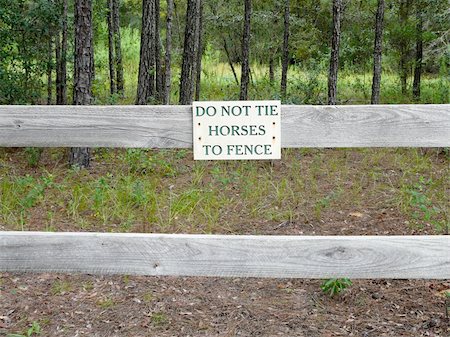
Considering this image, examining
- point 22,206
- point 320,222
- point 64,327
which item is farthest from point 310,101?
point 64,327

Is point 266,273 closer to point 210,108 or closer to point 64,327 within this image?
point 210,108

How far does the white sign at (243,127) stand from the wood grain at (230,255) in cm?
43

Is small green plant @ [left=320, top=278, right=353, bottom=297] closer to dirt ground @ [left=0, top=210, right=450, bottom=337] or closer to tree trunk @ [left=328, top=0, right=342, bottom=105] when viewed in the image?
dirt ground @ [left=0, top=210, right=450, bottom=337]

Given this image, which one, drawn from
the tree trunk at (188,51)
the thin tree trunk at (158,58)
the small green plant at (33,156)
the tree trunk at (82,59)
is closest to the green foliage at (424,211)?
the tree trunk at (82,59)

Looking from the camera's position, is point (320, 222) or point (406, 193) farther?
point (406, 193)

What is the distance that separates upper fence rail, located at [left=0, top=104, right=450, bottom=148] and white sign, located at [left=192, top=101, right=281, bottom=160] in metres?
0.06

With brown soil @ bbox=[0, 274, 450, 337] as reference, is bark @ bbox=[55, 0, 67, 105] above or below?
above

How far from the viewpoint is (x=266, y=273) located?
2.99 meters

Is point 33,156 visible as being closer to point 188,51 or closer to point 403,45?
point 188,51

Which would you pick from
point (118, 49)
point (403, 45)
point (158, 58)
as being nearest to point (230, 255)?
point (403, 45)

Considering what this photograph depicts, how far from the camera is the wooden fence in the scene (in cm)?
294

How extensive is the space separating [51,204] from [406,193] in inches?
171

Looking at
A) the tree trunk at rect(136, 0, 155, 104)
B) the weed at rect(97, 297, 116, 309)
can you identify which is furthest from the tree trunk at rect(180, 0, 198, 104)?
the weed at rect(97, 297, 116, 309)

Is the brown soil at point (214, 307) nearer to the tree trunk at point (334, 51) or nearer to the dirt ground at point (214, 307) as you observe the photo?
the dirt ground at point (214, 307)
